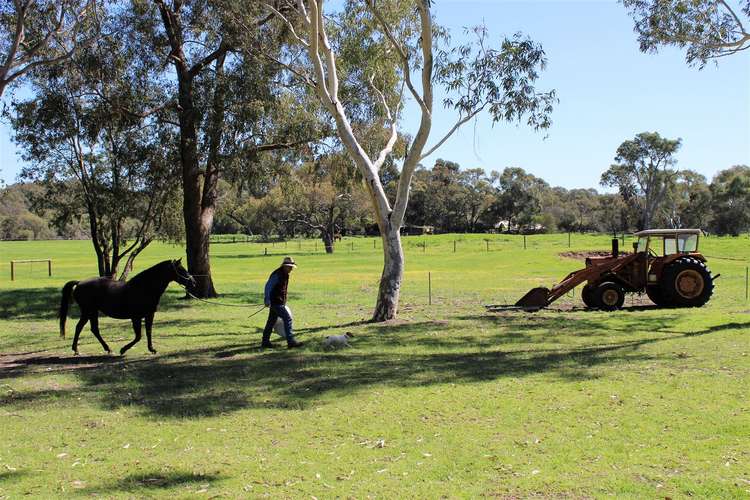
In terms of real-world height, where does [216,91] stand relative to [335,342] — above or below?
above

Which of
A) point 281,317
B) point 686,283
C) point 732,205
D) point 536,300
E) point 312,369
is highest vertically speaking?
point 732,205

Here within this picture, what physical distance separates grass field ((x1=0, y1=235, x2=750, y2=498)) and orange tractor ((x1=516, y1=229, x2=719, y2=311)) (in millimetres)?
1608

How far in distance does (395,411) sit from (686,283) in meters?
14.0

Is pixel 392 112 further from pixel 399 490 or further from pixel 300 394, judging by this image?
pixel 399 490

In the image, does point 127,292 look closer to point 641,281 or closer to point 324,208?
point 641,281

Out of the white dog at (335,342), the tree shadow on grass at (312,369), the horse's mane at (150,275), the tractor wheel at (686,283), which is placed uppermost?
the horse's mane at (150,275)

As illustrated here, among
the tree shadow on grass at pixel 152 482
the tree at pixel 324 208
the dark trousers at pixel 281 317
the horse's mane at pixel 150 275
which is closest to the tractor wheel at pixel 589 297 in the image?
the dark trousers at pixel 281 317

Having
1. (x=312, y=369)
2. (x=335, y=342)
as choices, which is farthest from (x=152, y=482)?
(x=335, y=342)

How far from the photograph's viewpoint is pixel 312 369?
11695mm

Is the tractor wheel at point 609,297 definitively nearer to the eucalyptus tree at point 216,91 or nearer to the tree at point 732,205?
the eucalyptus tree at point 216,91

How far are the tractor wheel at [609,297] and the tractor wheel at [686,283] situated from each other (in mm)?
1300

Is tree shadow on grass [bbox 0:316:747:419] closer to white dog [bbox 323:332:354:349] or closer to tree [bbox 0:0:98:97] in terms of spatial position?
white dog [bbox 323:332:354:349]

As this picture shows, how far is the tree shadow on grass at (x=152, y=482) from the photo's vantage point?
613 centimetres

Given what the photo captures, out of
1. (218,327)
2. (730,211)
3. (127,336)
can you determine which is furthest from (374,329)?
(730,211)
